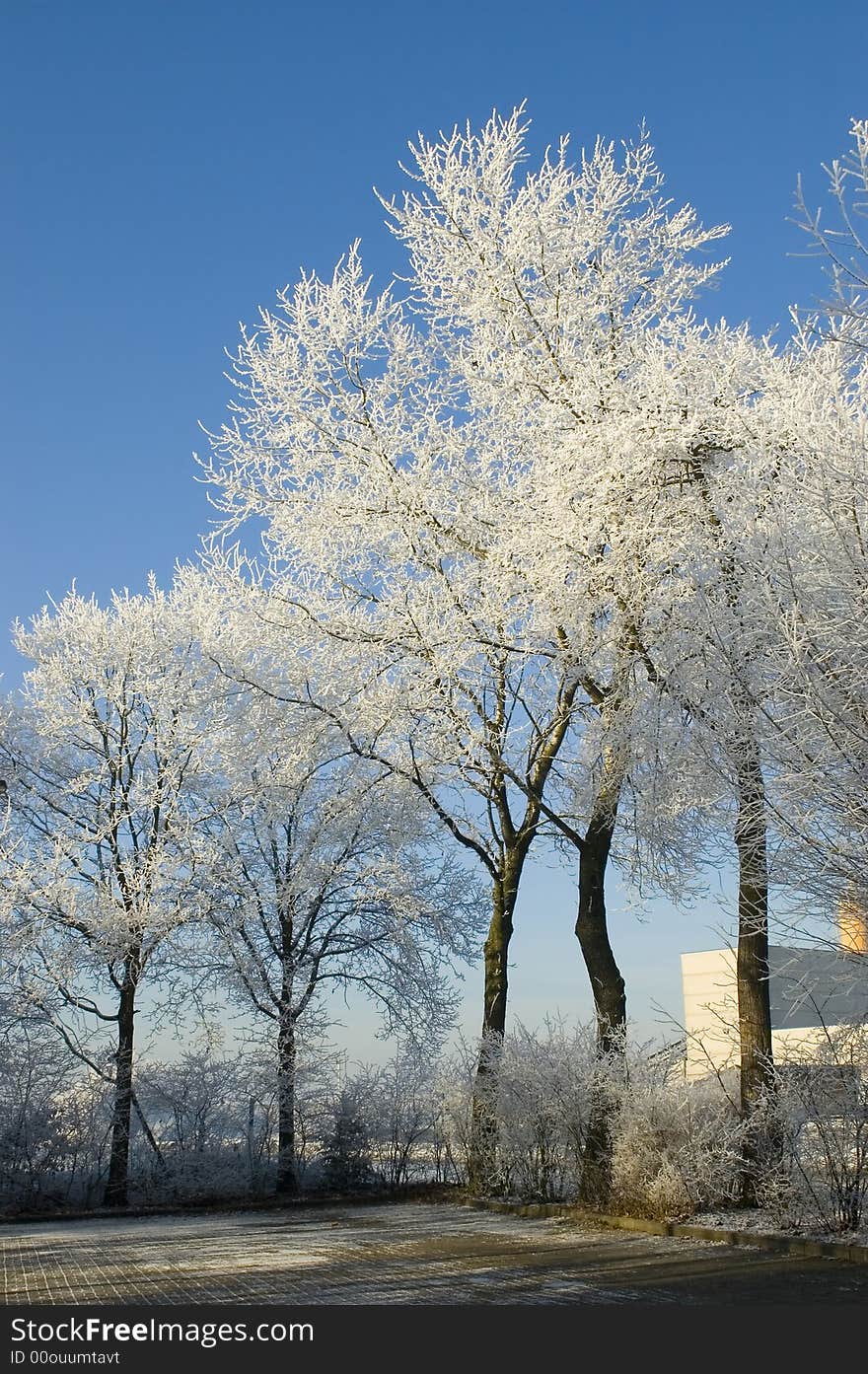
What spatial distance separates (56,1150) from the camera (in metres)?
20.0

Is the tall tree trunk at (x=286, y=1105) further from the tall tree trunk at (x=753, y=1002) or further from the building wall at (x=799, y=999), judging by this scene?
the tall tree trunk at (x=753, y=1002)

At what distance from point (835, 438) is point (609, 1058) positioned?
690 cm

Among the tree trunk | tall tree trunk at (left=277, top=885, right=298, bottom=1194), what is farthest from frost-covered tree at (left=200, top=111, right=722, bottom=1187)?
tall tree trunk at (left=277, top=885, right=298, bottom=1194)

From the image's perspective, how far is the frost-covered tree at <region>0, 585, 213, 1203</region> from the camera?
20.3 m

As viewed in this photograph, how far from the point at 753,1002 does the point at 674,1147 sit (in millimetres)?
1527

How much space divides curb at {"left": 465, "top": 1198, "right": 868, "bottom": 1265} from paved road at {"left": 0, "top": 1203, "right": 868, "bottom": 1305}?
17 cm

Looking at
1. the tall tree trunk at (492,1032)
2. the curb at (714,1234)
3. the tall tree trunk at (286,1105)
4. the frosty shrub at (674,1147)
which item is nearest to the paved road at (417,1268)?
the curb at (714,1234)

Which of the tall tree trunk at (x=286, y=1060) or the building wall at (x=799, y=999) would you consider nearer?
the building wall at (x=799, y=999)

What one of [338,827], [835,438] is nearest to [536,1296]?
[835,438]

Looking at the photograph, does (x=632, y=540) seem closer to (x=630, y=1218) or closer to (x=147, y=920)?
(x=630, y=1218)

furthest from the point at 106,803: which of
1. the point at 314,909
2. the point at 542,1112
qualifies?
the point at 542,1112

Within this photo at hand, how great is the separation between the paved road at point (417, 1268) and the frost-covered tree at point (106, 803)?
24.7 feet

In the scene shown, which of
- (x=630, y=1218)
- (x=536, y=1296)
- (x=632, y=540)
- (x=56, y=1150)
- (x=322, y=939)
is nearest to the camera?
(x=536, y=1296)

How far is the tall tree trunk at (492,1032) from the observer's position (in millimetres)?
15781
